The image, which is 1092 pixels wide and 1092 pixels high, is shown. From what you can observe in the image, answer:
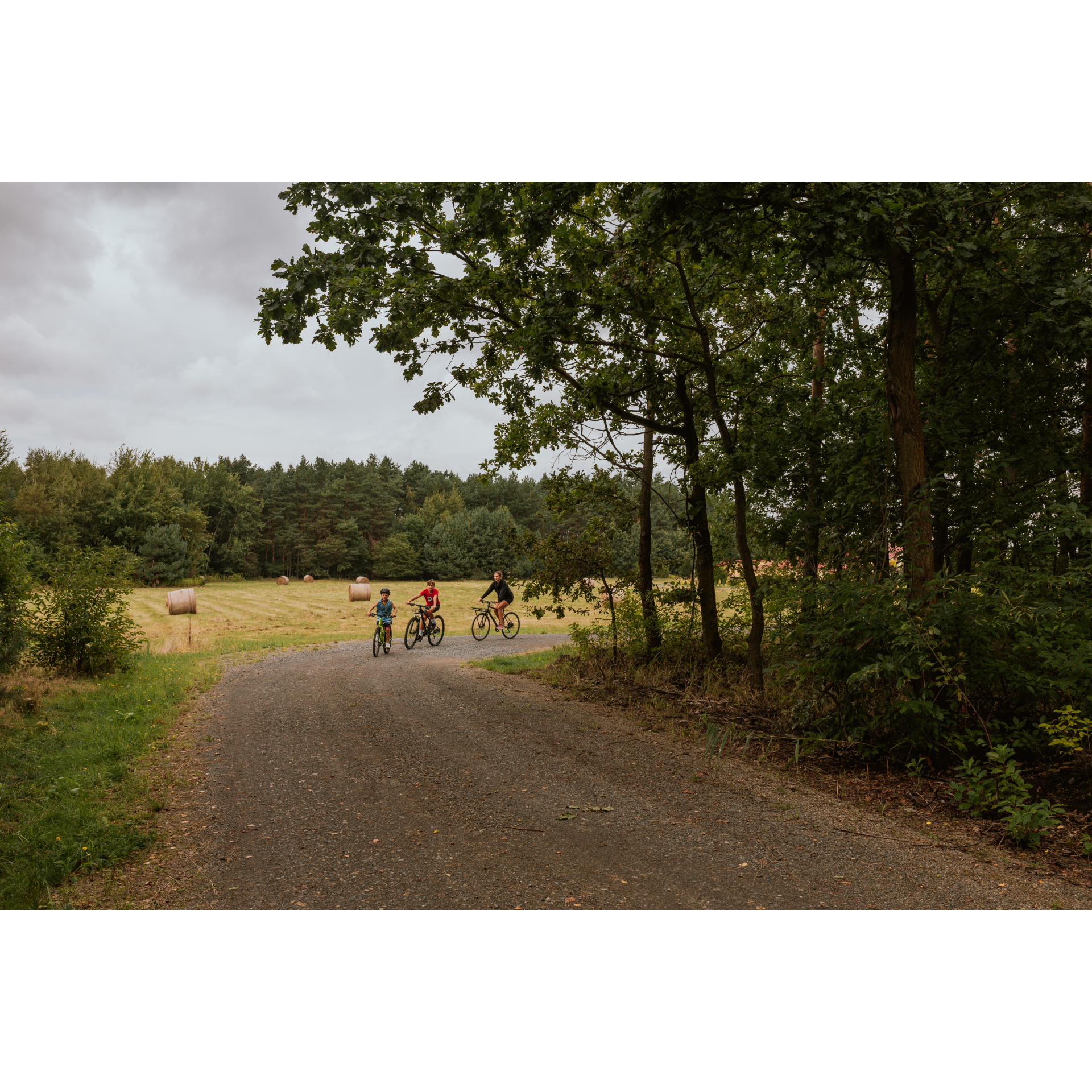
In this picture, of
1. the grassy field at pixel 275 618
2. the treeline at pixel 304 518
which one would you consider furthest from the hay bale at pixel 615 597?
the treeline at pixel 304 518

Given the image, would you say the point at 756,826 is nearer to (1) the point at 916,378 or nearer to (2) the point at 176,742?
(1) the point at 916,378

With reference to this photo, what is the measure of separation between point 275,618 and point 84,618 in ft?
45.9

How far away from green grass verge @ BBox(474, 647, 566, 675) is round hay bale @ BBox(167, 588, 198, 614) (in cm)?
1584

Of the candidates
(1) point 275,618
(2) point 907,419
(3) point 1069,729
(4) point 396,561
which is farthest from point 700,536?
(4) point 396,561

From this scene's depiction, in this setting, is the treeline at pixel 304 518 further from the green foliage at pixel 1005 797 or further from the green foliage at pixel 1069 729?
the green foliage at pixel 1069 729

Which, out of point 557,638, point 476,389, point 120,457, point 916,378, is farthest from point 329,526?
point 916,378

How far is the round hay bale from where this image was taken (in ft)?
76.5

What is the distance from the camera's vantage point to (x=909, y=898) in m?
3.31

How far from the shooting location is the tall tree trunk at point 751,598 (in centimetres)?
789

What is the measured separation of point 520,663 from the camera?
12.4 meters

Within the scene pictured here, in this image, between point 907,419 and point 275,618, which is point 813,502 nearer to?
point 907,419

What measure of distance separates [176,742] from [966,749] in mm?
6865

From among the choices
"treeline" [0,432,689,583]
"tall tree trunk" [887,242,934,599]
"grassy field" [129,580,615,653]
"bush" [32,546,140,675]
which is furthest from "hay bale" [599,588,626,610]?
"treeline" [0,432,689,583]

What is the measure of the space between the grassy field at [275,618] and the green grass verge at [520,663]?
102 cm
